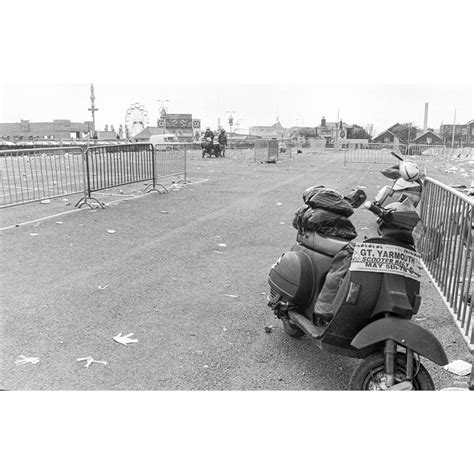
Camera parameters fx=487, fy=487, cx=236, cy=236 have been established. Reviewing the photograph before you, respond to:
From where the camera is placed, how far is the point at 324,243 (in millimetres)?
3260

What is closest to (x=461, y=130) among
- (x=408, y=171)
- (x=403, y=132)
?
(x=408, y=171)

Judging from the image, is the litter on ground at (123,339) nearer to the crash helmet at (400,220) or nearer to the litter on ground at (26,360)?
the litter on ground at (26,360)

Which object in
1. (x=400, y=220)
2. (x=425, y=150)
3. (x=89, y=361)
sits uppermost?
(x=400, y=220)

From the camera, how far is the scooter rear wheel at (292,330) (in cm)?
359

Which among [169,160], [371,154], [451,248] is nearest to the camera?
[451,248]

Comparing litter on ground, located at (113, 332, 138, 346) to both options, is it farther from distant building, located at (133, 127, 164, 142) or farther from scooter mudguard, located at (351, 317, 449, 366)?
distant building, located at (133, 127, 164, 142)

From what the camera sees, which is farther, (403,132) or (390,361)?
(403,132)

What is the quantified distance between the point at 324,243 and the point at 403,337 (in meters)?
0.94

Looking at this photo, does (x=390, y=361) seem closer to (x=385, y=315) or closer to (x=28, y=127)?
(x=385, y=315)


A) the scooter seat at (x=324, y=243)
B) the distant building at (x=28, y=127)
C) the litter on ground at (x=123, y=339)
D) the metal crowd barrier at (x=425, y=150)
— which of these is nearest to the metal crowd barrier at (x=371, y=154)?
the metal crowd barrier at (x=425, y=150)

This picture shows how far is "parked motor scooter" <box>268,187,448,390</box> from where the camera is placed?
8.27 ft

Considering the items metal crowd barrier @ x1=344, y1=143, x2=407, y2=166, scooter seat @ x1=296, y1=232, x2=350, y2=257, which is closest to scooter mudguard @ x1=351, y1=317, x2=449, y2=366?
scooter seat @ x1=296, y1=232, x2=350, y2=257

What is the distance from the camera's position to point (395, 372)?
2551mm

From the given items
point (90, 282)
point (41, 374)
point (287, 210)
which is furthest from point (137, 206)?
point (41, 374)
